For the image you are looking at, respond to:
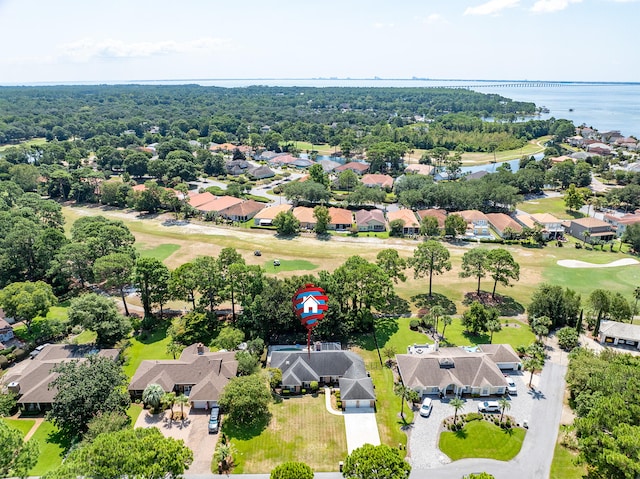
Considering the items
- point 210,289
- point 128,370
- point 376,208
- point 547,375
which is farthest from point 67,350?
point 376,208

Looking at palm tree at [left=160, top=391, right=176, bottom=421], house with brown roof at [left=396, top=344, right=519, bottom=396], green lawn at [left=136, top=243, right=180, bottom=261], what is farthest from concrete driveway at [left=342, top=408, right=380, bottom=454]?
green lawn at [left=136, top=243, right=180, bottom=261]

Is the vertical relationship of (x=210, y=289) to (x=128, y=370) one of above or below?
above

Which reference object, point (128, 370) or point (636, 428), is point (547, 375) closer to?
point (636, 428)

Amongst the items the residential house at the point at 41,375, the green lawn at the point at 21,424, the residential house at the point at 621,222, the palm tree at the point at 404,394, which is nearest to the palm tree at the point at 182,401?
the residential house at the point at 41,375

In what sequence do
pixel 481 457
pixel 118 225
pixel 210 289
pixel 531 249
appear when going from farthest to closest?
pixel 531 249, pixel 118 225, pixel 210 289, pixel 481 457

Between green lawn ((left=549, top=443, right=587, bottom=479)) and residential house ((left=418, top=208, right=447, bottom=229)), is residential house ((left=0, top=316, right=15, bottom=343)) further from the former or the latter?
residential house ((left=418, top=208, right=447, bottom=229))

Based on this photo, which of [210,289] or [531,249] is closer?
[210,289]
